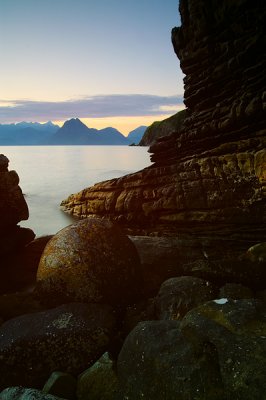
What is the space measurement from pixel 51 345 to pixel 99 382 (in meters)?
1.37

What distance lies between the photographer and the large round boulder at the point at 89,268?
779 centimetres

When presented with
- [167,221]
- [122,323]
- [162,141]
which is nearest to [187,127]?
[162,141]

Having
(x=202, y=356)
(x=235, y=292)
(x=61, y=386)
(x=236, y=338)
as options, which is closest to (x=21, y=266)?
(x=61, y=386)

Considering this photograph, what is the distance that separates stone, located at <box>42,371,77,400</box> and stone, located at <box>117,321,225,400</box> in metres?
1.01

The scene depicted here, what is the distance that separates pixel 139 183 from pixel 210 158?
3.98 m

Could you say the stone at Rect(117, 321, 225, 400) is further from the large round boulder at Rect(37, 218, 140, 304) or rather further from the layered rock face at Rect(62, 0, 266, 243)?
the layered rock face at Rect(62, 0, 266, 243)

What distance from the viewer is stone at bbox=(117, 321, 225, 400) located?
422 centimetres

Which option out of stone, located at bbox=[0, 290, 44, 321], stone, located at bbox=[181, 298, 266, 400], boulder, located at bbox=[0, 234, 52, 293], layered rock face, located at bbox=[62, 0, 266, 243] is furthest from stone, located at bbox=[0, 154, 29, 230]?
stone, located at bbox=[181, 298, 266, 400]

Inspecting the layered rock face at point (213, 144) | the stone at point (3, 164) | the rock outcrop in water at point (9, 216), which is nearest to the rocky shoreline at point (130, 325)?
the layered rock face at point (213, 144)

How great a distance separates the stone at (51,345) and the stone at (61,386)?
1.31ft

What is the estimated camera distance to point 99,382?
17.8ft

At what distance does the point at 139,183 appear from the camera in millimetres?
16594

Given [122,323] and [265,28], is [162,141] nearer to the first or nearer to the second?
[265,28]

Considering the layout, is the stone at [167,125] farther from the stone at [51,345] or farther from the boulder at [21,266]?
the stone at [51,345]
